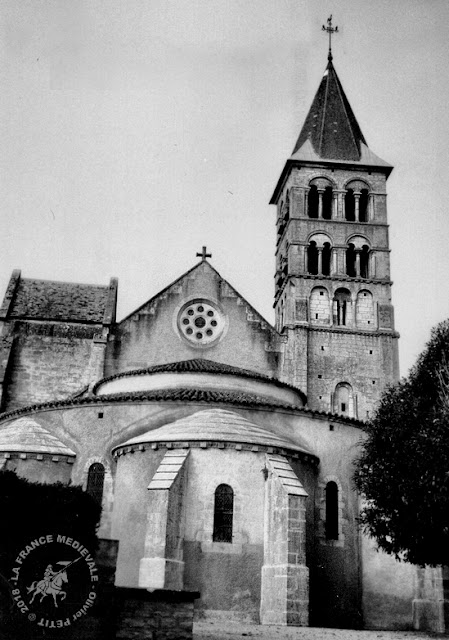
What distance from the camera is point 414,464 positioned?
20734 mm

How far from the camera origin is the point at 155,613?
15477 millimetres

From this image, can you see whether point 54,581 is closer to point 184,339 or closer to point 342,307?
point 184,339

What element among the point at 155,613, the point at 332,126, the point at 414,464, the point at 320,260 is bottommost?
the point at 155,613

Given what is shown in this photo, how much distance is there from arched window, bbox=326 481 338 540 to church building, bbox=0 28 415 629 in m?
0.07

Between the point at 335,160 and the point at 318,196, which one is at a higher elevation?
the point at 335,160

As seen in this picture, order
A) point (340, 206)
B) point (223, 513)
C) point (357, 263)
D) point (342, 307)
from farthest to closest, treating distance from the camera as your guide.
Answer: point (340, 206) < point (357, 263) < point (342, 307) < point (223, 513)

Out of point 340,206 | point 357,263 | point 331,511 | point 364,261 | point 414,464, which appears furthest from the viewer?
point 340,206

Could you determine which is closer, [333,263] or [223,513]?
[223,513]

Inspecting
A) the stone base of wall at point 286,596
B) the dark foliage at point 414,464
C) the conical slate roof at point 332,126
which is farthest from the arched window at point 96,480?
the conical slate roof at point 332,126

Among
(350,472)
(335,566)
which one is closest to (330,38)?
(350,472)

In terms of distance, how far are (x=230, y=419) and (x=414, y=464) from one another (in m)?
7.22

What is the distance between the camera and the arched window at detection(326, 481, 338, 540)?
2627cm

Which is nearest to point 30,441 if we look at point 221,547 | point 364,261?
point 221,547

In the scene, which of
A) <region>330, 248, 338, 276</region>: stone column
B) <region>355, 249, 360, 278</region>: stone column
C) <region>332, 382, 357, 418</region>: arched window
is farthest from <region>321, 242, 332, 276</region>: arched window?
<region>332, 382, 357, 418</region>: arched window
